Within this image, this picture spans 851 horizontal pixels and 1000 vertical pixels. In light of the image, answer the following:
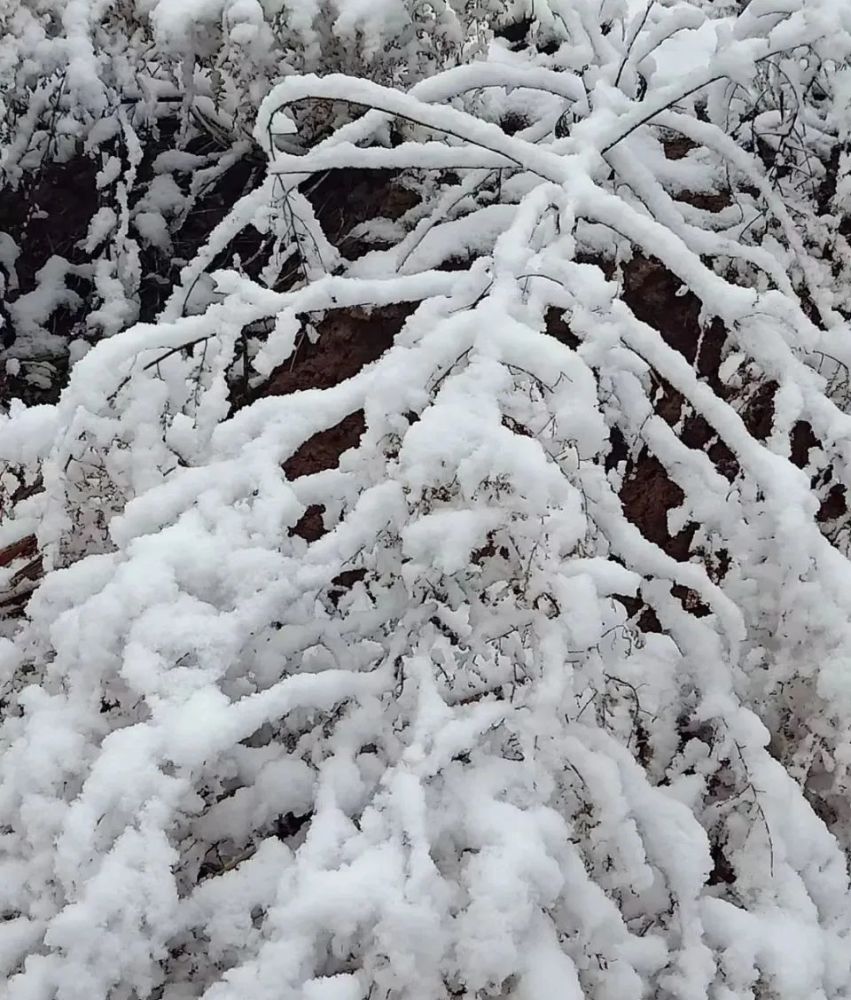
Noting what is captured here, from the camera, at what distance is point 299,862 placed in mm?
1142

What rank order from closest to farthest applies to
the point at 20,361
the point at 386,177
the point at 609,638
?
1. the point at 609,638
2. the point at 386,177
3. the point at 20,361

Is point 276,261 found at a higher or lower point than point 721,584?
higher

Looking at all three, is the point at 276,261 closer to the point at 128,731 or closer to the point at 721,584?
the point at 721,584

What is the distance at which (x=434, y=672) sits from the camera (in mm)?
1354

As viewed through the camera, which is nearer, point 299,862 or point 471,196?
point 299,862

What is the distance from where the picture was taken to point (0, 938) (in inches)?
46.7

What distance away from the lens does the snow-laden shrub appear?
1.11 m

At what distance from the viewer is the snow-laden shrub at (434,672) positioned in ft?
3.64

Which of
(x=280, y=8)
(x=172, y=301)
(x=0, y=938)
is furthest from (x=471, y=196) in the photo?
(x=0, y=938)

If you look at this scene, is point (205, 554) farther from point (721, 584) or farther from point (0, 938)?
point (721, 584)

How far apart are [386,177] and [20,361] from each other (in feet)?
4.75

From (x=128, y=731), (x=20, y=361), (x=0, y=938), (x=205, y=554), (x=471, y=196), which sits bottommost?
(x=20, y=361)

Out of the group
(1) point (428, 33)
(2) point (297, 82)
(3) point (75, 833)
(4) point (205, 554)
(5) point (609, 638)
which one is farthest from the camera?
(1) point (428, 33)

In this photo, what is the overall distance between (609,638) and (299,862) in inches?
22.7
